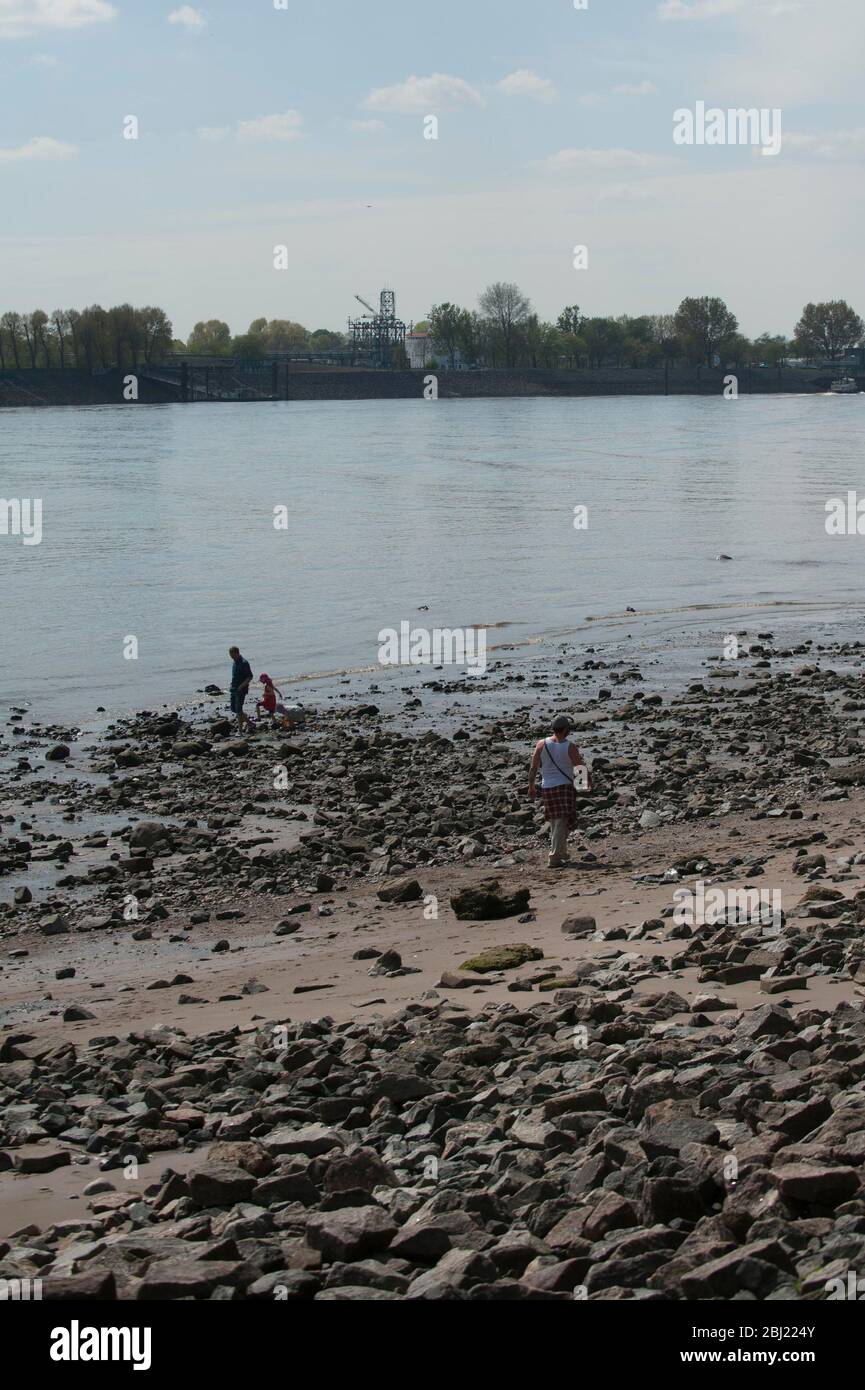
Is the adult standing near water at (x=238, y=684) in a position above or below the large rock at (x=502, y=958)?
above

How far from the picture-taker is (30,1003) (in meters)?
14.0

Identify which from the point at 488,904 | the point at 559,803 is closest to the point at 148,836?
the point at 559,803

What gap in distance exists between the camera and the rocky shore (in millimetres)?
7016

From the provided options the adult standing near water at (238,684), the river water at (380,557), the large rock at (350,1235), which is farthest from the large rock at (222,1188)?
the river water at (380,557)

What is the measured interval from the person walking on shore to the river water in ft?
48.4

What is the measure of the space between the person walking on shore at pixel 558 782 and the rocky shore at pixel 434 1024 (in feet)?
1.30

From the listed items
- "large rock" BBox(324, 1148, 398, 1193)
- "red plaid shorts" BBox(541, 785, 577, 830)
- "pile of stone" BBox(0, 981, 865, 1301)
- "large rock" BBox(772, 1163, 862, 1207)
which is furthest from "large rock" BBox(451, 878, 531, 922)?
"large rock" BBox(772, 1163, 862, 1207)

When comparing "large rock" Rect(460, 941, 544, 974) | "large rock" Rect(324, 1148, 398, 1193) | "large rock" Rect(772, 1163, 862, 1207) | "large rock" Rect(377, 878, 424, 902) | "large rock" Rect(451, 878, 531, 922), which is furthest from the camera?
"large rock" Rect(377, 878, 424, 902)

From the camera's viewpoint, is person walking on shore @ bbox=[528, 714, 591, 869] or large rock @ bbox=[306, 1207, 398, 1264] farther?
person walking on shore @ bbox=[528, 714, 591, 869]

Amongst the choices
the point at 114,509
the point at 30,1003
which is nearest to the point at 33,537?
the point at 114,509

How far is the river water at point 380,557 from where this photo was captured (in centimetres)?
3866

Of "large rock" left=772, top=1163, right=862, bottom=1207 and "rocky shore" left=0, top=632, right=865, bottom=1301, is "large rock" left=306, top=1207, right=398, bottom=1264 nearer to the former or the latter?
"rocky shore" left=0, top=632, right=865, bottom=1301

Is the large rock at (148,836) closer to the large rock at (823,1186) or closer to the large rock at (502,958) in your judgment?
the large rock at (502,958)
